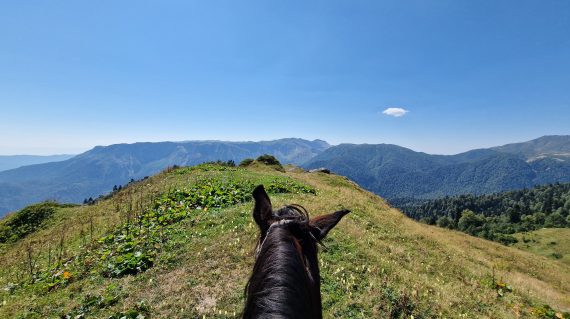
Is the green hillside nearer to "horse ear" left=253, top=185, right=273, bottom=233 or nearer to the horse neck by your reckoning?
"horse ear" left=253, top=185, right=273, bottom=233

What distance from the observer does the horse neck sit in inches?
94.8

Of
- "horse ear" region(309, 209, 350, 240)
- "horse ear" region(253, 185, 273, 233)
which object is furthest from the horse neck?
"horse ear" region(309, 209, 350, 240)

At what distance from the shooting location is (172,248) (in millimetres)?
15289

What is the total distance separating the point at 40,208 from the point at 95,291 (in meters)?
25.3

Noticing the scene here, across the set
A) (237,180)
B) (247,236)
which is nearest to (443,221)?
(237,180)

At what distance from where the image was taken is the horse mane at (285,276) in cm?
243

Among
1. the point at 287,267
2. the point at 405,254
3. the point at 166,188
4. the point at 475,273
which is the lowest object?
the point at 475,273

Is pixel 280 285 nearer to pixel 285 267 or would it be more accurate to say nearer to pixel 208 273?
pixel 285 267

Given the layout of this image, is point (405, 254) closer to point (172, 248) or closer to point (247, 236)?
point (247, 236)

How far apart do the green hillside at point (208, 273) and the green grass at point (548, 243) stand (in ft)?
326

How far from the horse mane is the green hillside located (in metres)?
7.87

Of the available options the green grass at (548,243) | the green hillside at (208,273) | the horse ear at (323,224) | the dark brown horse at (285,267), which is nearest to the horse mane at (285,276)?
the dark brown horse at (285,267)

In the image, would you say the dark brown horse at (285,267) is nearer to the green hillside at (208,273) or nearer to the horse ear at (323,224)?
the horse ear at (323,224)

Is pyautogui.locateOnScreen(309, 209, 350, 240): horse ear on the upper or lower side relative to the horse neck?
upper
